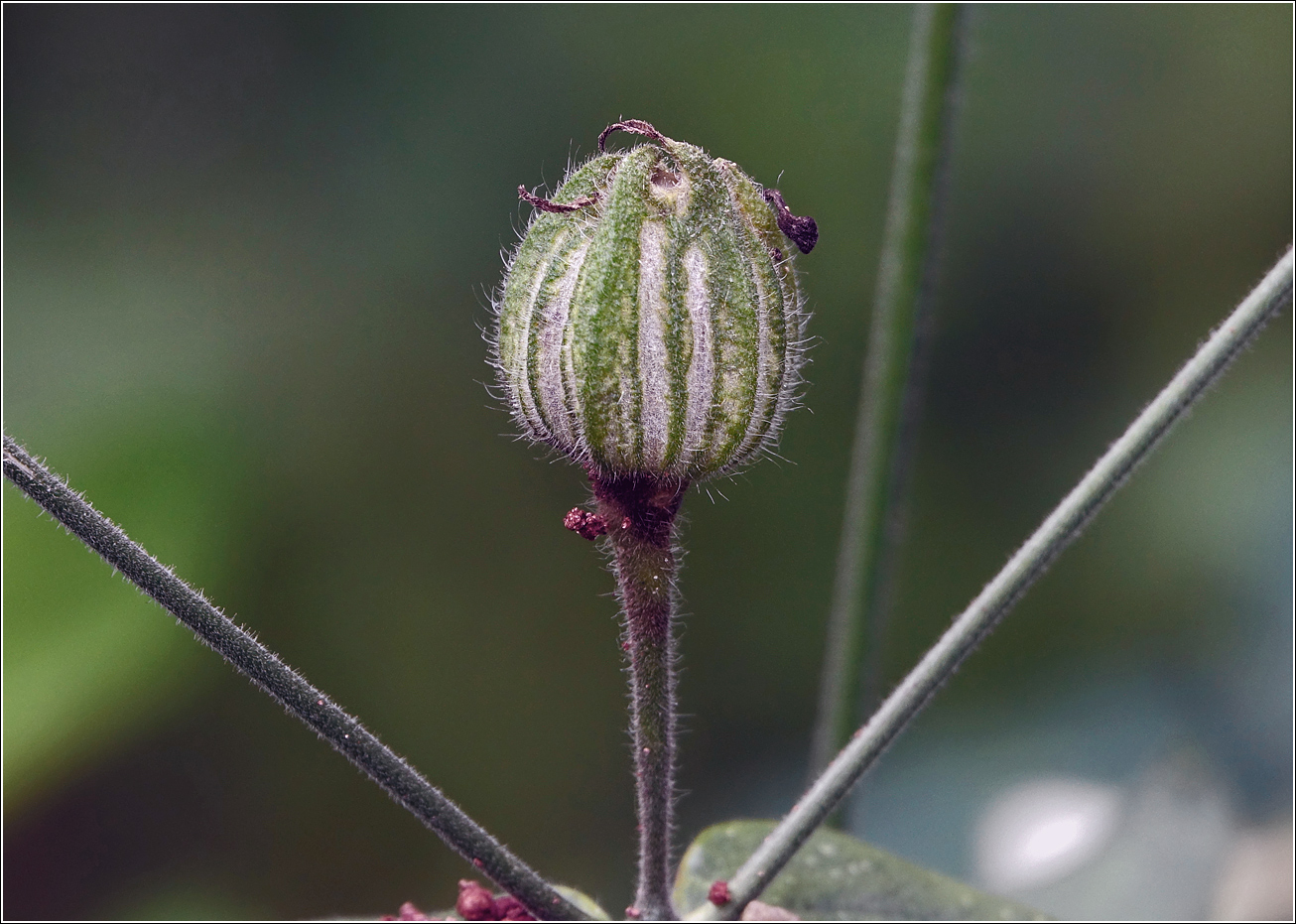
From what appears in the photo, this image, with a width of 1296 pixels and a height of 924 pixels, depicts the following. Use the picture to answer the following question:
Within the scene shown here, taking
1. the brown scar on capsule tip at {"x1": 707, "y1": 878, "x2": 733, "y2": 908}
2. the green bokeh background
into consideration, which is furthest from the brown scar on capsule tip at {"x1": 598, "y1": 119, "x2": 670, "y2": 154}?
the green bokeh background

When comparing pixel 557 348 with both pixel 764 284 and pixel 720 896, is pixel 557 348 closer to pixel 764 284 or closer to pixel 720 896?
pixel 764 284

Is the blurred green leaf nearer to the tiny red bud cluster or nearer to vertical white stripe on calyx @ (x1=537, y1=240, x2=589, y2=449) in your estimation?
the tiny red bud cluster

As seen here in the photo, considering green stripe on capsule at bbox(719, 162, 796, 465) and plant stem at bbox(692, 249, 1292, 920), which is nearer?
green stripe on capsule at bbox(719, 162, 796, 465)

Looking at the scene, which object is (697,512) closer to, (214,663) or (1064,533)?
(214,663)

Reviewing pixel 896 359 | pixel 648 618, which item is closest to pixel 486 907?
pixel 648 618

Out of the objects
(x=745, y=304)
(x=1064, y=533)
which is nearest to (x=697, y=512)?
(x=1064, y=533)
